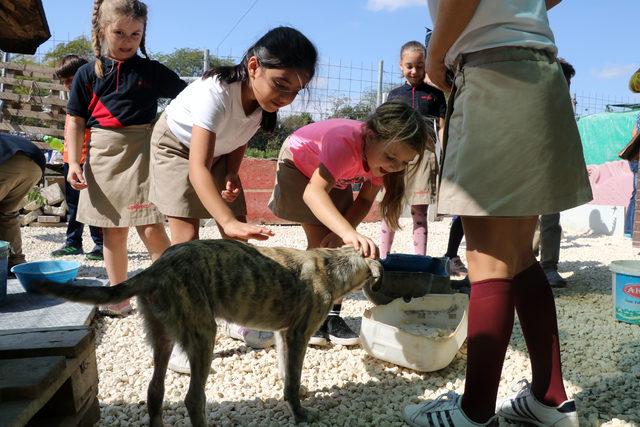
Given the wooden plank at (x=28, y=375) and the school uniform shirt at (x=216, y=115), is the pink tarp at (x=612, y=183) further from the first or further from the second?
the wooden plank at (x=28, y=375)

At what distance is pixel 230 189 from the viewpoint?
3264mm

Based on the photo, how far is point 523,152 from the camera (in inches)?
74.2

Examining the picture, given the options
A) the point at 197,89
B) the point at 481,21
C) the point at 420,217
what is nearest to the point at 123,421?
the point at 197,89

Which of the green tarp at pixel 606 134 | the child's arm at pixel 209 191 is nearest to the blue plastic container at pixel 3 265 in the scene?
the child's arm at pixel 209 191

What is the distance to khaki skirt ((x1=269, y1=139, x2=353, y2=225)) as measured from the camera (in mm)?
3615

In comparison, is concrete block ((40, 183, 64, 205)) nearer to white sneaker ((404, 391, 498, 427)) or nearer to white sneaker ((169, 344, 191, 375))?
white sneaker ((169, 344, 191, 375))

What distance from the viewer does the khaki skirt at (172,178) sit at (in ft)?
10.5

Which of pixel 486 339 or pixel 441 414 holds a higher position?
pixel 486 339

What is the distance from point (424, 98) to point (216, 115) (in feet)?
11.6

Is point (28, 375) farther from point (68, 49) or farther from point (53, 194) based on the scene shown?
point (68, 49)

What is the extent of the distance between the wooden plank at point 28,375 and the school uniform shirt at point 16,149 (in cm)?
285

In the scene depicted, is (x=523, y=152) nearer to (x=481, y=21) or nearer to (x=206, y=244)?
(x=481, y=21)

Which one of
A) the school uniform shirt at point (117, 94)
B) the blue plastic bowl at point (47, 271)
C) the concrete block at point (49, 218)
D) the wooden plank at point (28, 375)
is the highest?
the school uniform shirt at point (117, 94)

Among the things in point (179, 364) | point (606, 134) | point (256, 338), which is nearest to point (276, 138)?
point (606, 134)
